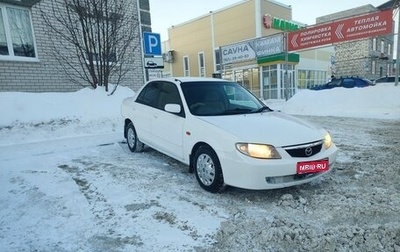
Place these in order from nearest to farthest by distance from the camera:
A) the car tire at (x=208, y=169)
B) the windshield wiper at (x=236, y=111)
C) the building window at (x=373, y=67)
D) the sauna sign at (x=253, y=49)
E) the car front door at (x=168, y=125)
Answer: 1. the car tire at (x=208, y=169)
2. the windshield wiper at (x=236, y=111)
3. the car front door at (x=168, y=125)
4. the sauna sign at (x=253, y=49)
5. the building window at (x=373, y=67)

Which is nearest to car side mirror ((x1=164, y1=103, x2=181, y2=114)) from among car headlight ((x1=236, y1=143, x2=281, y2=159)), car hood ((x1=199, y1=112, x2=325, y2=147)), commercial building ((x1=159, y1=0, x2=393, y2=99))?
car hood ((x1=199, y1=112, x2=325, y2=147))

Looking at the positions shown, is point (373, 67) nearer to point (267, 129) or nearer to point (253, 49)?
point (253, 49)

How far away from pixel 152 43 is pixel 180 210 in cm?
669

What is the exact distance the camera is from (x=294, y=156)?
3.53 meters

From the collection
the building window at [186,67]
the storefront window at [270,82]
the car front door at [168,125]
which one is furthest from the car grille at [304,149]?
the building window at [186,67]

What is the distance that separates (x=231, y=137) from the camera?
11.8 feet

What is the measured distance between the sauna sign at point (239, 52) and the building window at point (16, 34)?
438 inches

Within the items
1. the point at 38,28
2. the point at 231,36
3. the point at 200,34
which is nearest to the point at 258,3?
the point at 231,36

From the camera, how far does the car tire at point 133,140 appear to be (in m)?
6.19

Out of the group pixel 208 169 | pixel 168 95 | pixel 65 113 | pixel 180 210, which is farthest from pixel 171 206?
pixel 65 113

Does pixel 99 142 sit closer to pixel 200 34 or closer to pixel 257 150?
pixel 257 150

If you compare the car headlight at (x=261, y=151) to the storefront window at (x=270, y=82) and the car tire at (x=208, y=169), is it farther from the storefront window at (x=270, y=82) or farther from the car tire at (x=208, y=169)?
the storefront window at (x=270, y=82)

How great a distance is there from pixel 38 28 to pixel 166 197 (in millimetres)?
8785

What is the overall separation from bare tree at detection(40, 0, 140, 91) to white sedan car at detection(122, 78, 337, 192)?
5504mm
